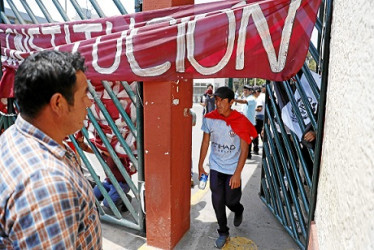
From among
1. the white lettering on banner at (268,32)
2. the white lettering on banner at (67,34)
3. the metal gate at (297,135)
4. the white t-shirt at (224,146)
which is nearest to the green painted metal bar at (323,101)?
the metal gate at (297,135)

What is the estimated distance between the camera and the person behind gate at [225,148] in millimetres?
2910

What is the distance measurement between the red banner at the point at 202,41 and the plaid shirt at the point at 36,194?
1501mm

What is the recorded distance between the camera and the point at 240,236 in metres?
3.19

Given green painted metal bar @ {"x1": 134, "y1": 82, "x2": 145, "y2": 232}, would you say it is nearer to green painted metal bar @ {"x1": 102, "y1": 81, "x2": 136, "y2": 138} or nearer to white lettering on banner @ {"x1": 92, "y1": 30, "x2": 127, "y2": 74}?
green painted metal bar @ {"x1": 102, "y1": 81, "x2": 136, "y2": 138}

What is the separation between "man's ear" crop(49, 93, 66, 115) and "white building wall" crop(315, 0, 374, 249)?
117 cm

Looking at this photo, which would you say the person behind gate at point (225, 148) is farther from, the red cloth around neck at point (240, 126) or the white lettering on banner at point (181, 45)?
the white lettering on banner at point (181, 45)

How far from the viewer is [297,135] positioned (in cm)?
277

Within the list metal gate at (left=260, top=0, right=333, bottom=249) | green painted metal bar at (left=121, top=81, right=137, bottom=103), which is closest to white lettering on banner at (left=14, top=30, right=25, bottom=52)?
green painted metal bar at (left=121, top=81, right=137, bottom=103)

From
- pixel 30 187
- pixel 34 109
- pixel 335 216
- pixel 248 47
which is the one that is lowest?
pixel 335 216

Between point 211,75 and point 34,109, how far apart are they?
150cm

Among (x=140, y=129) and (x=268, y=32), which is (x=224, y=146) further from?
(x=268, y=32)

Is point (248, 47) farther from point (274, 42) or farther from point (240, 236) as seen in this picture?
point (240, 236)

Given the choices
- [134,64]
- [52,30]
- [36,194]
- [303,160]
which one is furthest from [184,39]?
[36,194]

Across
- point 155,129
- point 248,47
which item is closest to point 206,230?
point 155,129
